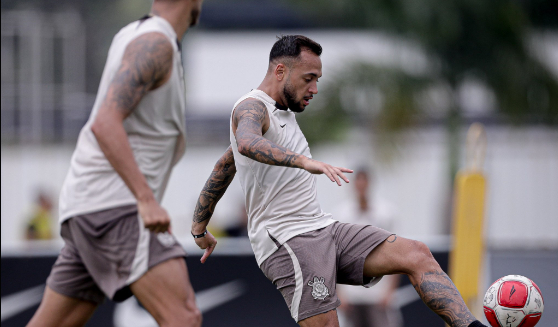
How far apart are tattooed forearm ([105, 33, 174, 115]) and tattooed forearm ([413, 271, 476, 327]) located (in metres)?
1.62

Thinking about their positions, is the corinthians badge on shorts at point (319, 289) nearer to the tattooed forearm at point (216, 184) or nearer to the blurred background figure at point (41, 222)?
the tattooed forearm at point (216, 184)

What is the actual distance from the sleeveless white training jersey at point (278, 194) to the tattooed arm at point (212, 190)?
0.52ft

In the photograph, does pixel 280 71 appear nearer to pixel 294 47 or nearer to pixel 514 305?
pixel 294 47

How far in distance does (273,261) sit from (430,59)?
10.0 meters

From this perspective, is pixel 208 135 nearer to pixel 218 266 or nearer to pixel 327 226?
pixel 218 266

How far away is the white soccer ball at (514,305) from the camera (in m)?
3.82

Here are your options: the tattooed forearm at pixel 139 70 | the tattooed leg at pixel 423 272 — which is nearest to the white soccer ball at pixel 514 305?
the tattooed leg at pixel 423 272

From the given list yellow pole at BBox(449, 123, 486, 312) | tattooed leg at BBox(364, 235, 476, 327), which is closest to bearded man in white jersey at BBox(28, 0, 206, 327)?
tattooed leg at BBox(364, 235, 476, 327)

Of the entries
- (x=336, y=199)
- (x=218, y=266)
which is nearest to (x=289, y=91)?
(x=218, y=266)

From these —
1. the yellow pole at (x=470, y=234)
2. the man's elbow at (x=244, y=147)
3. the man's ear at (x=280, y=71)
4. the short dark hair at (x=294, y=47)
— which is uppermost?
the short dark hair at (x=294, y=47)

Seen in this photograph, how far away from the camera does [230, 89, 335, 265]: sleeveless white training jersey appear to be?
3623mm

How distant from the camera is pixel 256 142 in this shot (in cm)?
311

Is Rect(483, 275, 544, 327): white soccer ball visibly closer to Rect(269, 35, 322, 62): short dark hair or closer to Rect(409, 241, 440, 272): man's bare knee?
Rect(409, 241, 440, 272): man's bare knee


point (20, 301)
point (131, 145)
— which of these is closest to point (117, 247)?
point (131, 145)
